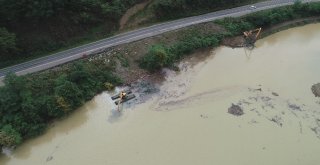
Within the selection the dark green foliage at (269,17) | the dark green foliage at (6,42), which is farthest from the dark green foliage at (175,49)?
the dark green foliage at (6,42)

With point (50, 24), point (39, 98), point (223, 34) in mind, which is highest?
point (50, 24)

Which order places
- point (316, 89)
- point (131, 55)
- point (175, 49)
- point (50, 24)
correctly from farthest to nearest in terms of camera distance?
point (175, 49), point (131, 55), point (50, 24), point (316, 89)

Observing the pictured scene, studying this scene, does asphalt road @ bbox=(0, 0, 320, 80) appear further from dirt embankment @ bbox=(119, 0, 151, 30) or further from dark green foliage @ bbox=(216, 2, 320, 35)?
dirt embankment @ bbox=(119, 0, 151, 30)

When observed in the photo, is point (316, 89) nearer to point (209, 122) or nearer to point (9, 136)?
point (209, 122)

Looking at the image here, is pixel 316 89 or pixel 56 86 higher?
pixel 56 86

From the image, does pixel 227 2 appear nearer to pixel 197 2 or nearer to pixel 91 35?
pixel 197 2

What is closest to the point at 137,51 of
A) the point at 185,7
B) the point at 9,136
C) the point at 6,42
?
the point at 185,7

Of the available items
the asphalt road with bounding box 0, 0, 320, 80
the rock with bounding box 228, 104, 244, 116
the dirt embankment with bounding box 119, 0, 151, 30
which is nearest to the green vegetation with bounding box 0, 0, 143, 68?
the dirt embankment with bounding box 119, 0, 151, 30
